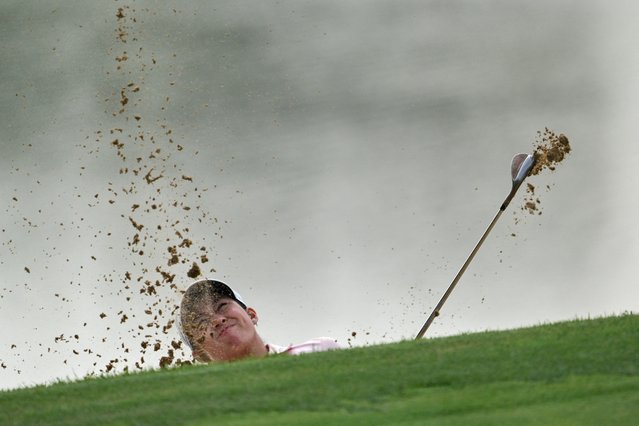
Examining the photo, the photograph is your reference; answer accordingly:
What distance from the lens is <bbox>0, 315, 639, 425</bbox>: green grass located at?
5781 mm

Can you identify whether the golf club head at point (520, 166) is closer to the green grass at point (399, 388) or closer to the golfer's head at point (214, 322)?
the golfer's head at point (214, 322)

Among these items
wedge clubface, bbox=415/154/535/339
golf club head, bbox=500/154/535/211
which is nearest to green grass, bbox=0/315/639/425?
wedge clubface, bbox=415/154/535/339

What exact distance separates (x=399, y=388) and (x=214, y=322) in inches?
156

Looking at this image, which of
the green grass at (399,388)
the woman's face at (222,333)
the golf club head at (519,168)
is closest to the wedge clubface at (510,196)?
the golf club head at (519,168)

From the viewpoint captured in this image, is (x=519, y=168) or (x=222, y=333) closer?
(x=222, y=333)

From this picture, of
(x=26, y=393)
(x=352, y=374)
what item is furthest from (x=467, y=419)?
(x=26, y=393)

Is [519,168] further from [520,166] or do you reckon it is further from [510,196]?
[510,196]

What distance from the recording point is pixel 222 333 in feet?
32.9

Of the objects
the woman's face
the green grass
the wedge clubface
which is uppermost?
the wedge clubface

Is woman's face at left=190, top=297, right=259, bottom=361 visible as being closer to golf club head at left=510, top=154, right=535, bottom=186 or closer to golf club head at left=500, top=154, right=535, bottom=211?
golf club head at left=500, top=154, right=535, bottom=211

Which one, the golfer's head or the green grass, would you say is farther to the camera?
the golfer's head

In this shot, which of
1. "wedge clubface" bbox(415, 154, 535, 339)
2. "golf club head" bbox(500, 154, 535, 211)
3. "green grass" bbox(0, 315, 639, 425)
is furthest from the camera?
"golf club head" bbox(500, 154, 535, 211)

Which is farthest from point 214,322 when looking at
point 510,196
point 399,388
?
point 399,388

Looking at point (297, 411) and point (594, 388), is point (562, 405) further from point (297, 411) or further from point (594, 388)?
point (297, 411)
